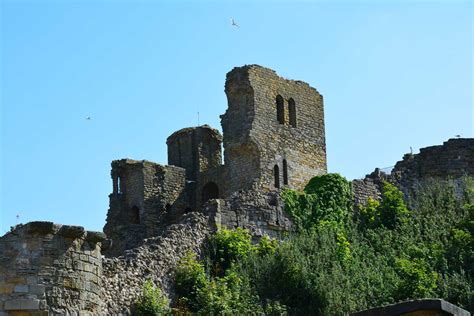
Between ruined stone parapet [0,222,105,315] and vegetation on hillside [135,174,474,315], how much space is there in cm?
420

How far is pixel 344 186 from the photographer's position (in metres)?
33.7

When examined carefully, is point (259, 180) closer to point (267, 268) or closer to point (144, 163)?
point (144, 163)

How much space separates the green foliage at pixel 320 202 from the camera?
1271 inches

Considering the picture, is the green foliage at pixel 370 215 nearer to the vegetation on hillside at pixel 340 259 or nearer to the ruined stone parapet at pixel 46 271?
the vegetation on hillside at pixel 340 259

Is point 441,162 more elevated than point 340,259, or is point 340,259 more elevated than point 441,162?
point 441,162

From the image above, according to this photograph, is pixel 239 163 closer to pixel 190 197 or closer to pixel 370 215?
pixel 190 197

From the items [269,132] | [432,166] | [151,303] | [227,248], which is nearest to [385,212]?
[432,166]

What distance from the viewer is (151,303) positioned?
26.4m

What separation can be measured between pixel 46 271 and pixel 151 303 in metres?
4.58

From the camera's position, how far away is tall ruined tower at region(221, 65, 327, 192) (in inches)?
1468

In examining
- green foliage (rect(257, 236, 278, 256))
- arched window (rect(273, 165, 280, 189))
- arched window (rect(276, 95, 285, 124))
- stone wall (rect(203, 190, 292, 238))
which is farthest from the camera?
arched window (rect(276, 95, 285, 124))

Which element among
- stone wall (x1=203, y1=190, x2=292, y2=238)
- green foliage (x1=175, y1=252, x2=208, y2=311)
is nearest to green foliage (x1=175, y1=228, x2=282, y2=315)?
green foliage (x1=175, y1=252, x2=208, y2=311)

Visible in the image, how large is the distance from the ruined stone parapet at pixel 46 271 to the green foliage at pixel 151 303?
3.42m

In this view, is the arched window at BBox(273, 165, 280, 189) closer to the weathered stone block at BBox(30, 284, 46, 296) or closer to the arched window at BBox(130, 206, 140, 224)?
the arched window at BBox(130, 206, 140, 224)
